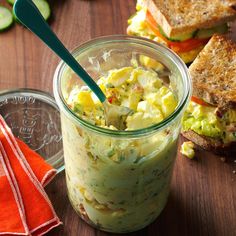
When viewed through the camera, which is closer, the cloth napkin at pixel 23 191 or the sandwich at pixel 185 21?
the cloth napkin at pixel 23 191

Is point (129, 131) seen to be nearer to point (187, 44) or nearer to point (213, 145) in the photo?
point (213, 145)

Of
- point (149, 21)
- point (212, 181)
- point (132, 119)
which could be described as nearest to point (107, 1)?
point (149, 21)

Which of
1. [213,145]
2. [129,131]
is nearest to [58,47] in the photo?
[129,131]

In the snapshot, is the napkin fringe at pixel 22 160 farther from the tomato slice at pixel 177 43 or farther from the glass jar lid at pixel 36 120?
the tomato slice at pixel 177 43

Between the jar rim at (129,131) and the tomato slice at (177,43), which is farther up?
the jar rim at (129,131)

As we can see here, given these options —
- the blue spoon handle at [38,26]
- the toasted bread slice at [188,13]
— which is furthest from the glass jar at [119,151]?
the toasted bread slice at [188,13]

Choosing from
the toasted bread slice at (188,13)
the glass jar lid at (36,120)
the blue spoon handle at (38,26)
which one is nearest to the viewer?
the blue spoon handle at (38,26)

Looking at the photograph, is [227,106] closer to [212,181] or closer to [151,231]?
[212,181]
